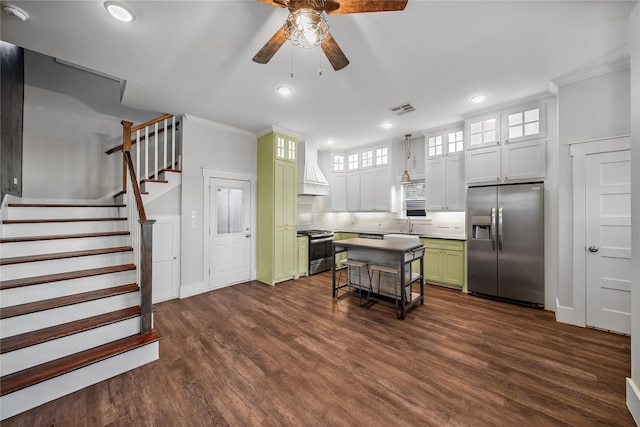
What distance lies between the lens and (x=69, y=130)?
3.81 m

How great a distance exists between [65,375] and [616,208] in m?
5.51

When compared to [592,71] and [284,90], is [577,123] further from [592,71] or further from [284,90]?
[284,90]

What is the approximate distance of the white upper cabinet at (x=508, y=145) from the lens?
136 inches

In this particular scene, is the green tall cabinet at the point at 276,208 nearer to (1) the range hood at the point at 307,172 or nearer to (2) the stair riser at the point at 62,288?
(1) the range hood at the point at 307,172

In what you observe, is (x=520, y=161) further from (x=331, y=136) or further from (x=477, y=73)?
(x=331, y=136)

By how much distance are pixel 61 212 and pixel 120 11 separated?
272cm

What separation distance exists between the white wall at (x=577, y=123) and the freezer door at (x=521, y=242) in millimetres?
379

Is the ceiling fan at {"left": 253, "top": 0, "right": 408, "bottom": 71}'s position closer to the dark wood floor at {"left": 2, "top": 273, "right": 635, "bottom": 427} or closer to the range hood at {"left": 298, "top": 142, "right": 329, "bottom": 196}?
the dark wood floor at {"left": 2, "top": 273, "right": 635, "bottom": 427}

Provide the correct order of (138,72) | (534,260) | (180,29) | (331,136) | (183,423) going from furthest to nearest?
(331,136), (534,260), (138,72), (180,29), (183,423)

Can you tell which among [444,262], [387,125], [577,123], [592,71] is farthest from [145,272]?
[592,71]

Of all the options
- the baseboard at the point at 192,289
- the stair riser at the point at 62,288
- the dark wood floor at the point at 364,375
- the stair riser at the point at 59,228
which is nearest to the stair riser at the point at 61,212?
the stair riser at the point at 59,228

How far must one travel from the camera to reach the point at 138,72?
2758 mm

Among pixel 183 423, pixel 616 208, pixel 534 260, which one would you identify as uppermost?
pixel 616 208

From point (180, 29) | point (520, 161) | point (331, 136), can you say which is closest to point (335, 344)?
point (180, 29)
